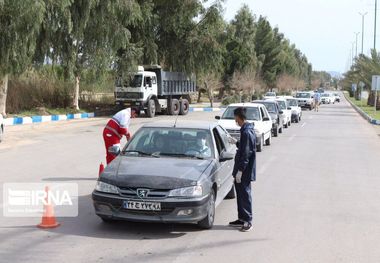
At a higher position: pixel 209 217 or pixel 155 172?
pixel 155 172

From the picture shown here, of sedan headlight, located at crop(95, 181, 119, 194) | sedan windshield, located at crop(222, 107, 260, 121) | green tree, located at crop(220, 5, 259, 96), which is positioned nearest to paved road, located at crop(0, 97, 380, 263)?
sedan headlight, located at crop(95, 181, 119, 194)

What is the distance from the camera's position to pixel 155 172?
22.9ft

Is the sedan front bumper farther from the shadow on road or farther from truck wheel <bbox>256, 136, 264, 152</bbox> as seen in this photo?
truck wheel <bbox>256, 136, 264, 152</bbox>

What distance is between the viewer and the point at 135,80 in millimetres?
34406

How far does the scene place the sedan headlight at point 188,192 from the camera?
22.1 feet

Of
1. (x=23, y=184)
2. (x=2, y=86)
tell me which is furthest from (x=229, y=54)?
(x=23, y=184)

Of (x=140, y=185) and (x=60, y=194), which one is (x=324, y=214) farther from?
(x=60, y=194)

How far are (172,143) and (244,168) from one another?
4.46ft

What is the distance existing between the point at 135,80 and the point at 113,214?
1103 inches

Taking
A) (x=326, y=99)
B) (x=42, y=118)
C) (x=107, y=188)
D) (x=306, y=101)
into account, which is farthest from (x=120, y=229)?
(x=326, y=99)

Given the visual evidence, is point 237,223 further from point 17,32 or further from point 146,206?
point 17,32

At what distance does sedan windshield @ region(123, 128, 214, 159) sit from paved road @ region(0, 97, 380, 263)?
106cm

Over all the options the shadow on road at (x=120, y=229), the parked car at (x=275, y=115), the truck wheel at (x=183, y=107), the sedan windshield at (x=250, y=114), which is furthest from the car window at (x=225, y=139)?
the truck wheel at (x=183, y=107)

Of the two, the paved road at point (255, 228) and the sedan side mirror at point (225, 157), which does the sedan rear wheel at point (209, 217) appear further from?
the sedan side mirror at point (225, 157)
